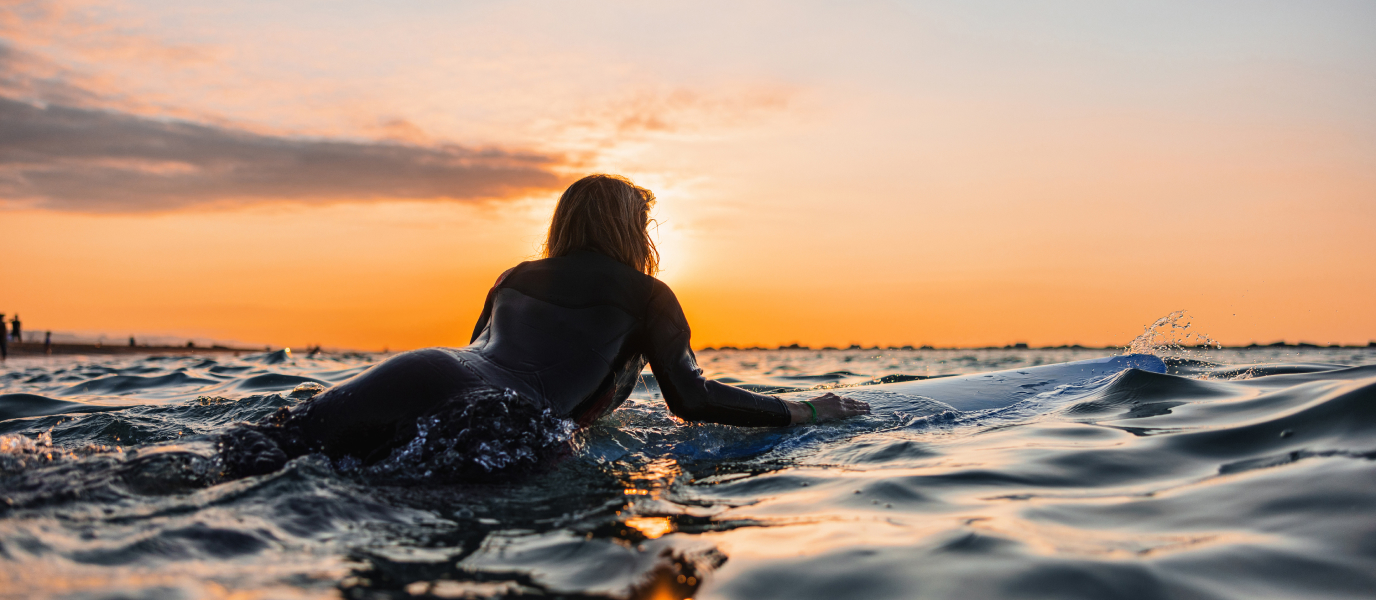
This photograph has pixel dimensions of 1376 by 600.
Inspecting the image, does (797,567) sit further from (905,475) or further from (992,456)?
(992,456)

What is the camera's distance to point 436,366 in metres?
3.21

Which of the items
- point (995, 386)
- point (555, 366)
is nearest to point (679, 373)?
point (555, 366)

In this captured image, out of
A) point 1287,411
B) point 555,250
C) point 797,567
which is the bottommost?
point 797,567

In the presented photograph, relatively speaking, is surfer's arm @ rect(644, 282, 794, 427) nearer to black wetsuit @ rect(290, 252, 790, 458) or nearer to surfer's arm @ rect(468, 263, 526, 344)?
black wetsuit @ rect(290, 252, 790, 458)

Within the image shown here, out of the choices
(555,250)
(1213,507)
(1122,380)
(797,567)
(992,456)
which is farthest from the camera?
(1122,380)

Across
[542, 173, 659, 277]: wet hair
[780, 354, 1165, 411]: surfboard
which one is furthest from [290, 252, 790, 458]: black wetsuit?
[780, 354, 1165, 411]: surfboard

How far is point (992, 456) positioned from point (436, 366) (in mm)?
2663

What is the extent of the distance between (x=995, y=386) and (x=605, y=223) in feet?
12.1

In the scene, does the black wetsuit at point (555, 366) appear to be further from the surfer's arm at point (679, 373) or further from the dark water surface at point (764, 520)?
the dark water surface at point (764, 520)

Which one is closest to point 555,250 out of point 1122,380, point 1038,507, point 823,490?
point 823,490

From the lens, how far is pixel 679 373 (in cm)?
409

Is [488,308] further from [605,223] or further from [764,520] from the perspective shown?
[764,520]

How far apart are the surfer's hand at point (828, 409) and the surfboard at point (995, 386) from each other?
39cm

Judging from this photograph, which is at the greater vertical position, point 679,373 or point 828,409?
point 679,373
